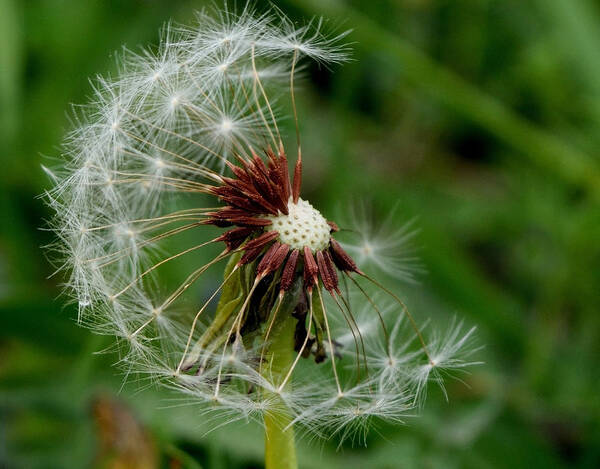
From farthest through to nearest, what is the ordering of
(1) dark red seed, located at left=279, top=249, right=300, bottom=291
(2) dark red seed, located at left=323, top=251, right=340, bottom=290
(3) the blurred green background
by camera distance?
1. (3) the blurred green background
2. (2) dark red seed, located at left=323, top=251, right=340, bottom=290
3. (1) dark red seed, located at left=279, top=249, right=300, bottom=291

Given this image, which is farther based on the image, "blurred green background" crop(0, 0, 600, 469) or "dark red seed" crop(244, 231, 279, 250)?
"blurred green background" crop(0, 0, 600, 469)

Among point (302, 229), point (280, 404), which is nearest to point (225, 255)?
point (302, 229)

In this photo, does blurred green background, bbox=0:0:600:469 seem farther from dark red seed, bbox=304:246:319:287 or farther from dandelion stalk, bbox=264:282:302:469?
dark red seed, bbox=304:246:319:287

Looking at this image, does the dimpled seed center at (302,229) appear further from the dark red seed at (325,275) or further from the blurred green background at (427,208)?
the blurred green background at (427,208)

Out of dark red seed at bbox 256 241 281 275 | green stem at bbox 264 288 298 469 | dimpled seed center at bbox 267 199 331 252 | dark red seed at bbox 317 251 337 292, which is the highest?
dimpled seed center at bbox 267 199 331 252

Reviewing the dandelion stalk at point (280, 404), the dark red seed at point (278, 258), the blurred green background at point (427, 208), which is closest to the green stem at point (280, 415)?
the dandelion stalk at point (280, 404)

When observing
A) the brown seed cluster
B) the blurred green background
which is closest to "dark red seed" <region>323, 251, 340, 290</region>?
the brown seed cluster
